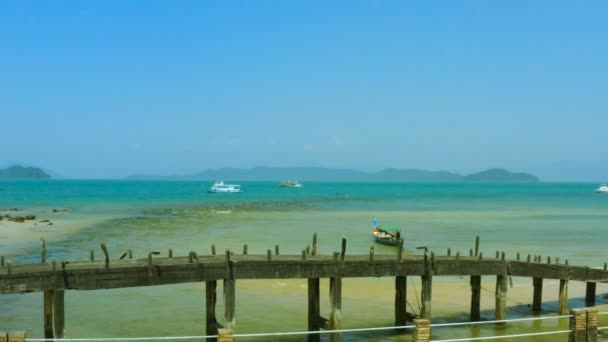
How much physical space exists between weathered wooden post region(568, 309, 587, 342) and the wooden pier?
9.61m

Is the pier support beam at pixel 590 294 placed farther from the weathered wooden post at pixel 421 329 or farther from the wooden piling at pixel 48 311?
the wooden piling at pixel 48 311

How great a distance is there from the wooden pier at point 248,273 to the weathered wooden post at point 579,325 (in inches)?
378

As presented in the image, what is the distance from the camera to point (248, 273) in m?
22.9

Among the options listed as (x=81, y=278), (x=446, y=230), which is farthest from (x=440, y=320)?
(x=446, y=230)

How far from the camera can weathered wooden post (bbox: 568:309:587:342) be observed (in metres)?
15.5

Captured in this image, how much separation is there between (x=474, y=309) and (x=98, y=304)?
17688mm

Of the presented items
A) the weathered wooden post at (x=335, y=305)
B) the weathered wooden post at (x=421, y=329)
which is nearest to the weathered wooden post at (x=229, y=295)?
the weathered wooden post at (x=335, y=305)

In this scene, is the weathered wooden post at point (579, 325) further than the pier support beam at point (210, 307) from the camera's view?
No

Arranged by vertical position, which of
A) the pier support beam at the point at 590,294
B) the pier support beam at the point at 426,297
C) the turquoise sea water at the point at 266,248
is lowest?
the turquoise sea water at the point at 266,248

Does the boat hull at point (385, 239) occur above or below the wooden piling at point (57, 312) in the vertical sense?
below

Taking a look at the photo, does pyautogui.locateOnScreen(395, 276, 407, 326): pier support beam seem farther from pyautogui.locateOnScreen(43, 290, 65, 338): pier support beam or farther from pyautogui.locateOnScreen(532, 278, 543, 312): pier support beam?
pyautogui.locateOnScreen(43, 290, 65, 338): pier support beam

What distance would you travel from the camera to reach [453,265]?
85.8 ft

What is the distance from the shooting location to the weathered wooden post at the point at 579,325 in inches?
611

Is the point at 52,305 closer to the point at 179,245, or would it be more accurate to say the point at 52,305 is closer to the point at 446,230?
the point at 179,245
